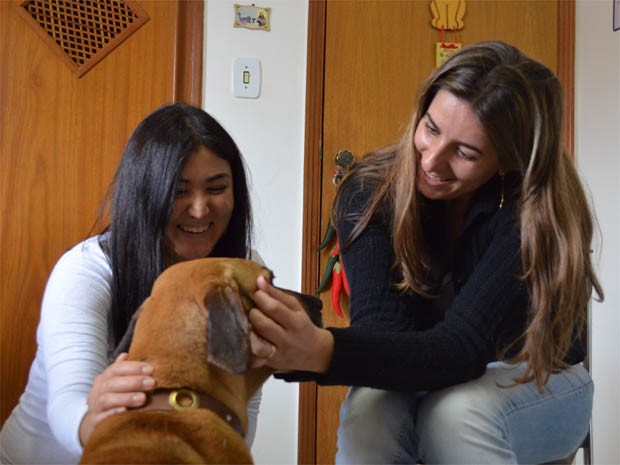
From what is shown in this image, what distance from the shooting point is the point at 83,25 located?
262cm

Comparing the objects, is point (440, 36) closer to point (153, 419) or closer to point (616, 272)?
point (616, 272)

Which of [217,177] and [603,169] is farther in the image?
[603,169]

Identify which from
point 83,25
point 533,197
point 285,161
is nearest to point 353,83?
point 285,161

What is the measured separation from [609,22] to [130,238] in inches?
93.5

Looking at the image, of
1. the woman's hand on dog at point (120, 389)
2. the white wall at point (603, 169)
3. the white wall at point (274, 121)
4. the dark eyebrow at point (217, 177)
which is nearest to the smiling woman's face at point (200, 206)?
the dark eyebrow at point (217, 177)

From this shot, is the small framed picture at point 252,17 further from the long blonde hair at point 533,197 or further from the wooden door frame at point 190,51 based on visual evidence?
the long blonde hair at point 533,197

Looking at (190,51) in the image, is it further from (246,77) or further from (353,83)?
(353,83)

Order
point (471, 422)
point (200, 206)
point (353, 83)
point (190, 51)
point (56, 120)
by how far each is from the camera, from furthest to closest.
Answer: point (353, 83), point (190, 51), point (56, 120), point (200, 206), point (471, 422)

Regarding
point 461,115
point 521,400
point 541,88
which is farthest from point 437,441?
point 541,88

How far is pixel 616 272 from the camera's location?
2670 millimetres

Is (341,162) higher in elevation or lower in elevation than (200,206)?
higher

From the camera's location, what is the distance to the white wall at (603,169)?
2676 millimetres

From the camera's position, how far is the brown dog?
1010 millimetres

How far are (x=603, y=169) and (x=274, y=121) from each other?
4.80 ft
